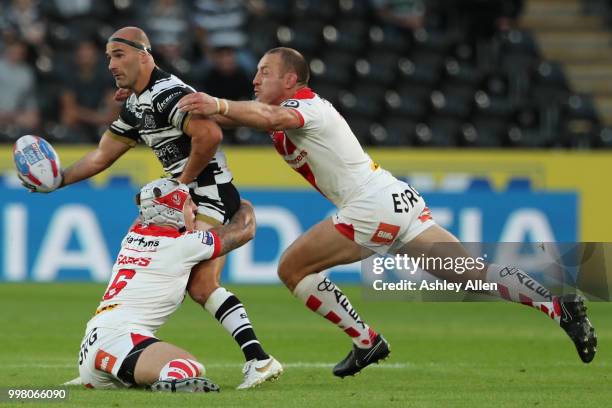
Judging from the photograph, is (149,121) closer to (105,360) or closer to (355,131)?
(105,360)

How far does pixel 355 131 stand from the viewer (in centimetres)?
1839

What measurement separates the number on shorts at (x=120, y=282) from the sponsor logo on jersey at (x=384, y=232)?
164 centimetres

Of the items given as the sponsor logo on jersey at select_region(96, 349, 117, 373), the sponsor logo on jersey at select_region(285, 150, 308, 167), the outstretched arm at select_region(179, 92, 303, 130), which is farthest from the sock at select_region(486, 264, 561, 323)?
the sponsor logo on jersey at select_region(96, 349, 117, 373)

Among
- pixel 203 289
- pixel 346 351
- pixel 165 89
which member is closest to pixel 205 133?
pixel 165 89

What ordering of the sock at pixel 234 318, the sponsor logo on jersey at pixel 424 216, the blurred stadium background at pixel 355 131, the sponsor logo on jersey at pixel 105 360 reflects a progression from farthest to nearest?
the blurred stadium background at pixel 355 131 < the sponsor logo on jersey at pixel 424 216 < the sock at pixel 234 318 < the sponsor logo on jersey at pixel 105 360

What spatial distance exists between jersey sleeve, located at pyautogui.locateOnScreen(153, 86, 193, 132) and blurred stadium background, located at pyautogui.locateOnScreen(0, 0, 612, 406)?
7.37 feet

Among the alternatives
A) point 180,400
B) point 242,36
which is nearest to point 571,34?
point 242,36

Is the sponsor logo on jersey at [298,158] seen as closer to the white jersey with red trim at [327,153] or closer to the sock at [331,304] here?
the white jersey with red trim at [327,153]

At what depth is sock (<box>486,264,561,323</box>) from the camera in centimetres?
880

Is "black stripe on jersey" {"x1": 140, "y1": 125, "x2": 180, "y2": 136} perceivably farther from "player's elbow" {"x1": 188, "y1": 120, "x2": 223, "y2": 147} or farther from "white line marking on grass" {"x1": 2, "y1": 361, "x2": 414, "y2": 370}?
"white line marking on grass" {"x1": 2, "y1": 361, "x2": 414, "y2": 370}

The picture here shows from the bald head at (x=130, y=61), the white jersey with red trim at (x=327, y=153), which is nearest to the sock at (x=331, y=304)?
the white jersey with red trim at (x=327, y=153)

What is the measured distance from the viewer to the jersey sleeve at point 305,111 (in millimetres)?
8688

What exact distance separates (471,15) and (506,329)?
9.23 metres

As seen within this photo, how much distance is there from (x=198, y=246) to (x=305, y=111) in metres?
1.06
